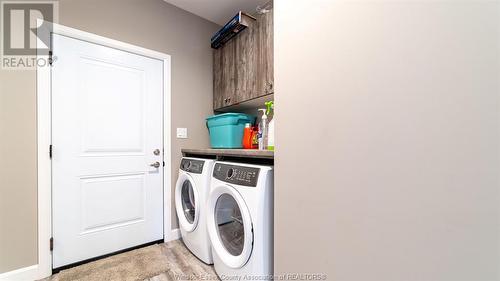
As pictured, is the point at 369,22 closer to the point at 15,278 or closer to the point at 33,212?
the point at 33,212

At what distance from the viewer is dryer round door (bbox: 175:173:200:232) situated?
1.77 m

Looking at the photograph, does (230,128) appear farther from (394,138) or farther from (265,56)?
(394,138)

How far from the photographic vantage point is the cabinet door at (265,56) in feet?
5.26

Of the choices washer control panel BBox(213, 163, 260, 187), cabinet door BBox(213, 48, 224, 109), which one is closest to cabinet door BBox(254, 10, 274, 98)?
cabinet door BBox(213, 48, 224, 109)

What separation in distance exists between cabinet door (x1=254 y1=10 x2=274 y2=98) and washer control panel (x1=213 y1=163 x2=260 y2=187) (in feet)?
2.49

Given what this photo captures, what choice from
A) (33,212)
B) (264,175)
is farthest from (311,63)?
(33,212)

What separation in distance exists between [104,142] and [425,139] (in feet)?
6.99

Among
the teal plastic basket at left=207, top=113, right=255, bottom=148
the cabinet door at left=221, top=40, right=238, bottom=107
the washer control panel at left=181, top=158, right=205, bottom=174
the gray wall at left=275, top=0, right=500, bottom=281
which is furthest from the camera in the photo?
the cabinet door at left=221, top=40, right=238, bottom=107

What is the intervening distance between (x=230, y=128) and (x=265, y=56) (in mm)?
735

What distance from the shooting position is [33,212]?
1388 millimetres

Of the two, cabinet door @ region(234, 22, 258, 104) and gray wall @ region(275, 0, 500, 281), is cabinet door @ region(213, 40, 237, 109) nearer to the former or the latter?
cabinet door @ region(234, 22, 258, 104)

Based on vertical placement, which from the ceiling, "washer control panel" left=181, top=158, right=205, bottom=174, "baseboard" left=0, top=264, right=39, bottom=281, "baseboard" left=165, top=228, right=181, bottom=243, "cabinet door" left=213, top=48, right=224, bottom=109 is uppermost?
the ceiling

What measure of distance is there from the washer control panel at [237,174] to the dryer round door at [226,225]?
6 centimetres

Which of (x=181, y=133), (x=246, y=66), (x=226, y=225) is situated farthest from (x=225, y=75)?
(x=226, y=225)
